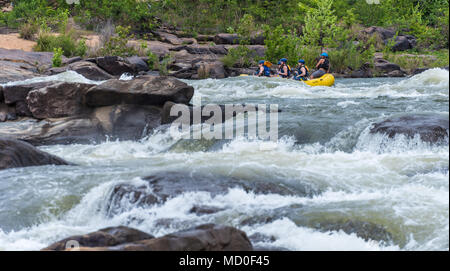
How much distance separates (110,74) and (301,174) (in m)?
11.6

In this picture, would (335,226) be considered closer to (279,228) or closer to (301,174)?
(279,228)

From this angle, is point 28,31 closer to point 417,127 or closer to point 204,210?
point 417,127

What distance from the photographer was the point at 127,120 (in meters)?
8.44

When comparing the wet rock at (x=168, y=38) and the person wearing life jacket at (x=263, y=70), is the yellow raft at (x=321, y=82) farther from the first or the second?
the wet rock at (x=168, y=38)

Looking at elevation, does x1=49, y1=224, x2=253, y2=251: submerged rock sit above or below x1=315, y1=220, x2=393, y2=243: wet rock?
above

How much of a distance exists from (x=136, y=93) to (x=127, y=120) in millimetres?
446

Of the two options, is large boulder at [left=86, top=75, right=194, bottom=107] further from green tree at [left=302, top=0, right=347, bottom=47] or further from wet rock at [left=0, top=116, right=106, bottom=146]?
green tree at [left=302, top=0, right=347, bottom=47]

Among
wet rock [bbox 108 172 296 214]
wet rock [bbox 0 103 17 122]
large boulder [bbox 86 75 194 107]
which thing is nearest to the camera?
wet rock [bbox 108 172 296 214]

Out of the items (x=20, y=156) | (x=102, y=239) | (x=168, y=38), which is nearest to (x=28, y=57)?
(x=168, y=38)

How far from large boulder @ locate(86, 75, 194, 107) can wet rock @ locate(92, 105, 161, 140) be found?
96mm

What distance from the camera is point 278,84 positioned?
45.0 ft

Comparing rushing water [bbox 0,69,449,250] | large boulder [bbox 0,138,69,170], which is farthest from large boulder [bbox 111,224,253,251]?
large boulder [bbox 0,138,69,170]

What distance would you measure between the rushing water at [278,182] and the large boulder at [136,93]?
2.69 ft

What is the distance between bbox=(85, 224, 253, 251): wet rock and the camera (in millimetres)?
2629
